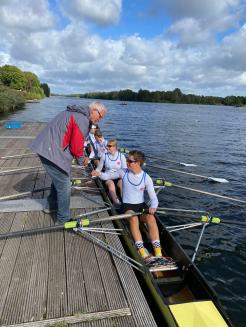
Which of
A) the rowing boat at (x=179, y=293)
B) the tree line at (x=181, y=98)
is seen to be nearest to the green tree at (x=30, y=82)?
the tree line at (x=181, y=98)

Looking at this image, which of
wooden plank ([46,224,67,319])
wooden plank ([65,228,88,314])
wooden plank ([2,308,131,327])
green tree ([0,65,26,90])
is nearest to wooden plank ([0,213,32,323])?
wooden plank ([2,308,131,327])

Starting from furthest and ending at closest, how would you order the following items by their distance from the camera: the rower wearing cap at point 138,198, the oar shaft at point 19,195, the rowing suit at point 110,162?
the rowing suit at point 110,162 < the oar shaft at point 19,195 < the rower wearing cap at point 138,198

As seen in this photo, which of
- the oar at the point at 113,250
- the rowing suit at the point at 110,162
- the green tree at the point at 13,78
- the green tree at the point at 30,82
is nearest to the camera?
the oar at the point at 113,250

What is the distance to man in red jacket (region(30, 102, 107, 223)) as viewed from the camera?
5016 mm

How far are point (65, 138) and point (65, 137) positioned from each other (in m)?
0.02

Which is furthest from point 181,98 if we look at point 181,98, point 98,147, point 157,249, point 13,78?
point 157,249

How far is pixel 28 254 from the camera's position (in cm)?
503

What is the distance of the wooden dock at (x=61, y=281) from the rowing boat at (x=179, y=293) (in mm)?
273

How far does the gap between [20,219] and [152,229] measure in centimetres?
282

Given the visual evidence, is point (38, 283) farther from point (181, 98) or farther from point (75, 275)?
point (181, 98)

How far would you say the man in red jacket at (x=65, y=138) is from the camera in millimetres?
5016

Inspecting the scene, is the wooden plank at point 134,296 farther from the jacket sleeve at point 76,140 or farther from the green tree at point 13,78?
the green tree at point 13,78

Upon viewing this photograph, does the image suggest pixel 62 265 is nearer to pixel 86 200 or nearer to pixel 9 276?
pixel 9 276

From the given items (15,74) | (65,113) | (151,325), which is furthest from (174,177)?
(15,74)
